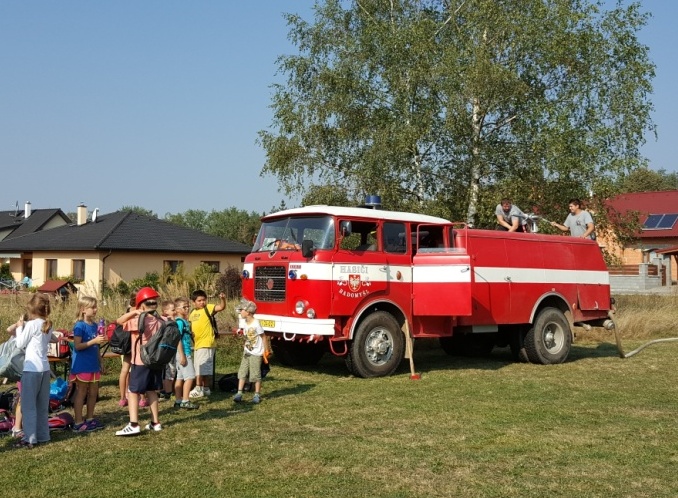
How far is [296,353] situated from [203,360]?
3.25m

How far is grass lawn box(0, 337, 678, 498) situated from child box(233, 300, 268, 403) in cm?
26

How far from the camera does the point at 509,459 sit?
6.61 m

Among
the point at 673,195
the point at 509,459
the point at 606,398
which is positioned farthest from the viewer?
the point at 673,195

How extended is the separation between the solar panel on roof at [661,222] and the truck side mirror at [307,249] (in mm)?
43175

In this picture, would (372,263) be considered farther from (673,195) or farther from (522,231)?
A: (673,195)

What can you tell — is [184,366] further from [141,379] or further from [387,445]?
[387,445]

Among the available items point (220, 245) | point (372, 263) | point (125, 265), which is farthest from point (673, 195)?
point (372, 263)

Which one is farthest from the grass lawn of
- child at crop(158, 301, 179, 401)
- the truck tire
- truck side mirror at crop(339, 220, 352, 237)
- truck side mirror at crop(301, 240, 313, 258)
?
truck side mirror at crop(339, 220, 352, 237)

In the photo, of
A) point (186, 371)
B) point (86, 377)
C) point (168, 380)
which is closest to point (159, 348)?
point (86, 377)

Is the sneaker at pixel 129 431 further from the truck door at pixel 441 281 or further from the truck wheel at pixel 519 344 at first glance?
the truck wheel at pixel 519 344

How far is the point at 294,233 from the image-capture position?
468 inches

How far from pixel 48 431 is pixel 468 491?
4161 millimetres

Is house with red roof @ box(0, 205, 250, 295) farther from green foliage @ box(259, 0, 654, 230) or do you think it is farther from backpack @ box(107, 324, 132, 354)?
backpack @ box(107, 324, 132, 354)

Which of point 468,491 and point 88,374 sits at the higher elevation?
point 88,374
